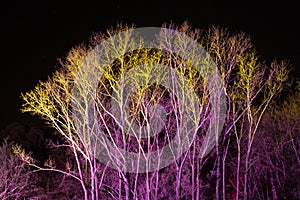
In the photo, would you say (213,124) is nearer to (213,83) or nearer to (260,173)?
(213,83)

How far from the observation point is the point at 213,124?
17391 millimetres

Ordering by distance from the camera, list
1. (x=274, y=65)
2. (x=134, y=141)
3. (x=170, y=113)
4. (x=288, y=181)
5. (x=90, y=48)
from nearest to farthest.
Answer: (x=274, y=65)
(x=90, y=48)
(x=170, y=113)
(x=134, y=141)
(x=288, y=181)

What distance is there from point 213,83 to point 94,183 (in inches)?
270

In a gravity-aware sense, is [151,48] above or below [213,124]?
above

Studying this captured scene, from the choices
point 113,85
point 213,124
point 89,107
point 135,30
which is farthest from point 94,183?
point 135,30

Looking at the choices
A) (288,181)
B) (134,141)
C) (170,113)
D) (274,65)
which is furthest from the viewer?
(288,181)

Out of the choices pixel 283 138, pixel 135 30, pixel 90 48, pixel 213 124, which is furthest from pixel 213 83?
pixel 283 138

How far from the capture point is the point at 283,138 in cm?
2216

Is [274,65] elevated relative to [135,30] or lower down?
lower down

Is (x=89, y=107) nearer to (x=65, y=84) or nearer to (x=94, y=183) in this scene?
(x=65, y=84)

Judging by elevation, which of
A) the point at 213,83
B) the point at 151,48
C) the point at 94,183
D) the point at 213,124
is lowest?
the point at 94,183

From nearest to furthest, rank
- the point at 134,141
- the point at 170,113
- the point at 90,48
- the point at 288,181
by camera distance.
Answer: the point at 90,48 → the point at 170,113 → the point at 134,141 → the point at 288,181

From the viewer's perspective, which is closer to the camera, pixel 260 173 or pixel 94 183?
pixel 94 183

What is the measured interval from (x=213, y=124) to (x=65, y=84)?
6.70m
